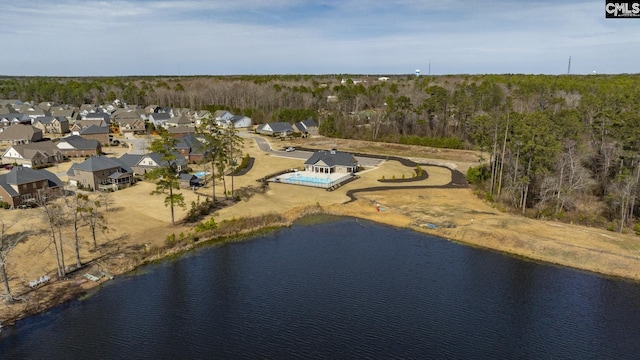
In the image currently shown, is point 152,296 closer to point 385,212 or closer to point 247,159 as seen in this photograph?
point 385,212

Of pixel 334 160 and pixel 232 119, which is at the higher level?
pixel 232 119

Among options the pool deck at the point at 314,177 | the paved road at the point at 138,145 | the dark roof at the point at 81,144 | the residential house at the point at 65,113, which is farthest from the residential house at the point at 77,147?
the residential house at the point at 65,113

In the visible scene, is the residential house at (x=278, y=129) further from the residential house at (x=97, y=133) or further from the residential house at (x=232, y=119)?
the residential house at (x=97, y=133)

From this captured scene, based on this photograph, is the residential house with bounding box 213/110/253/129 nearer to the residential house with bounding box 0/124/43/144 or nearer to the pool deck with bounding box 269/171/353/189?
the residential house with bounding box 0/124/43/144

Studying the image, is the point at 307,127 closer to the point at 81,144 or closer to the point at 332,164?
the point at 332,164

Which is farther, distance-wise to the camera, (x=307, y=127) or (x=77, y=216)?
(x=307, y=127)

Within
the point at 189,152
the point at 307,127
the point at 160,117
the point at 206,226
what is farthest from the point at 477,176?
the point at 160,117

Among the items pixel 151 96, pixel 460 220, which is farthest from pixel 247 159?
pixel 151 96
